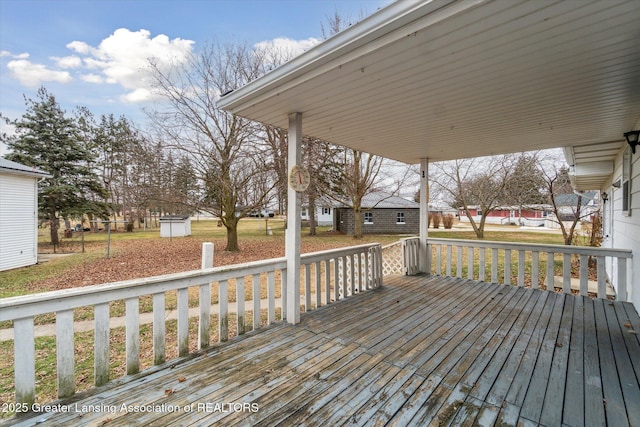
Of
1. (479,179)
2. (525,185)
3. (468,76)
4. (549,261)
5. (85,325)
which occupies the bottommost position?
(85,325)

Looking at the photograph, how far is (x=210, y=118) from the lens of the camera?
9.76 m

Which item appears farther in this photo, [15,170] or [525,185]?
[525,185]

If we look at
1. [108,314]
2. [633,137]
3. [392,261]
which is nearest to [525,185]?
[392,261]

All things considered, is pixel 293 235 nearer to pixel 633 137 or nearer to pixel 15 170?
pixel 633 137

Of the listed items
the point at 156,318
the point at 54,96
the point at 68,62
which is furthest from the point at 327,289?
the point at 54,96

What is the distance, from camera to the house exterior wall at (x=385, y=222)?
65.4 feet

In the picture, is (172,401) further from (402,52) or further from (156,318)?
(402,52)

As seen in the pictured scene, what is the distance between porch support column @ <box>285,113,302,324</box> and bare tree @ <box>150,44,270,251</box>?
22.9 feet

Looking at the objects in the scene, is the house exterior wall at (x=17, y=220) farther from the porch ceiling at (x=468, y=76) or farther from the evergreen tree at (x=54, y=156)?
the porch ceiling at (x=468, y=76)

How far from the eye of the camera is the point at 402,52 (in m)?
1.96

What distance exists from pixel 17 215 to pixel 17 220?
0.18 metres

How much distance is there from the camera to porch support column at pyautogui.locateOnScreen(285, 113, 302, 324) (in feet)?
10.5

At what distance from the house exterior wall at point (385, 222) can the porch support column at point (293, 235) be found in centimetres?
1651

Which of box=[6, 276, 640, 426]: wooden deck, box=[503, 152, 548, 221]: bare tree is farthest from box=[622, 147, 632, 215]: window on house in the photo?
box=[503, 152, 548, 221]: bare tree
